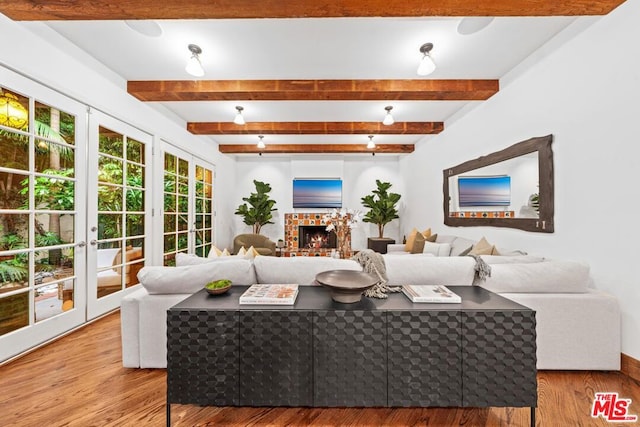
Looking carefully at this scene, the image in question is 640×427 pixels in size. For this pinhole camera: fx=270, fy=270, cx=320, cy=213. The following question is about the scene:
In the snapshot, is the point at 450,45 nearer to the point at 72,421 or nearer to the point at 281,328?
the point at 281,328

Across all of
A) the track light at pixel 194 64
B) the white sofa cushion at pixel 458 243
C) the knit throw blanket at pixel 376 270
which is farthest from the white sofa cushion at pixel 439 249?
the track light at pixel 194 64

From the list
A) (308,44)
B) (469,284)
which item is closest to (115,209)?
(308,44)

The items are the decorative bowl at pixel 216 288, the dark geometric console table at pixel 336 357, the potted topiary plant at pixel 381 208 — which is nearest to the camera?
the dark geometric console table at pixel 336 357

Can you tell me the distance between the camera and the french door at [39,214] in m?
2.00

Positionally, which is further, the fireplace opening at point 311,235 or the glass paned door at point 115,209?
the fireplace opening at point 311,235

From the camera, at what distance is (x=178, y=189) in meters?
4.29

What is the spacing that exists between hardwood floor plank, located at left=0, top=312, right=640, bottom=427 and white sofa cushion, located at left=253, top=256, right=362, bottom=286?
729 millimetres

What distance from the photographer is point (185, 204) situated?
4.52 m

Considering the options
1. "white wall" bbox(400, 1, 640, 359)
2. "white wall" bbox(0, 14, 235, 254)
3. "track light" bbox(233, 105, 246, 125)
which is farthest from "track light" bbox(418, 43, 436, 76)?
"white wall" bbox(0, 14, 235, 254)

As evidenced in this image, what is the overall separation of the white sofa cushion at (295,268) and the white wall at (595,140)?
5.94ft

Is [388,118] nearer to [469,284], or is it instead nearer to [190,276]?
[469,284]

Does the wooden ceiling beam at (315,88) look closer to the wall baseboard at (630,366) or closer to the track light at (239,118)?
the track light at (239,118)

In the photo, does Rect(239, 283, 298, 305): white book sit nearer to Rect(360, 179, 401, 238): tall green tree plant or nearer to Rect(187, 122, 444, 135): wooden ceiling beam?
Rect(187, 122, 444, 135): wooden ceiling beam

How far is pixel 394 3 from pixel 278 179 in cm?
539
